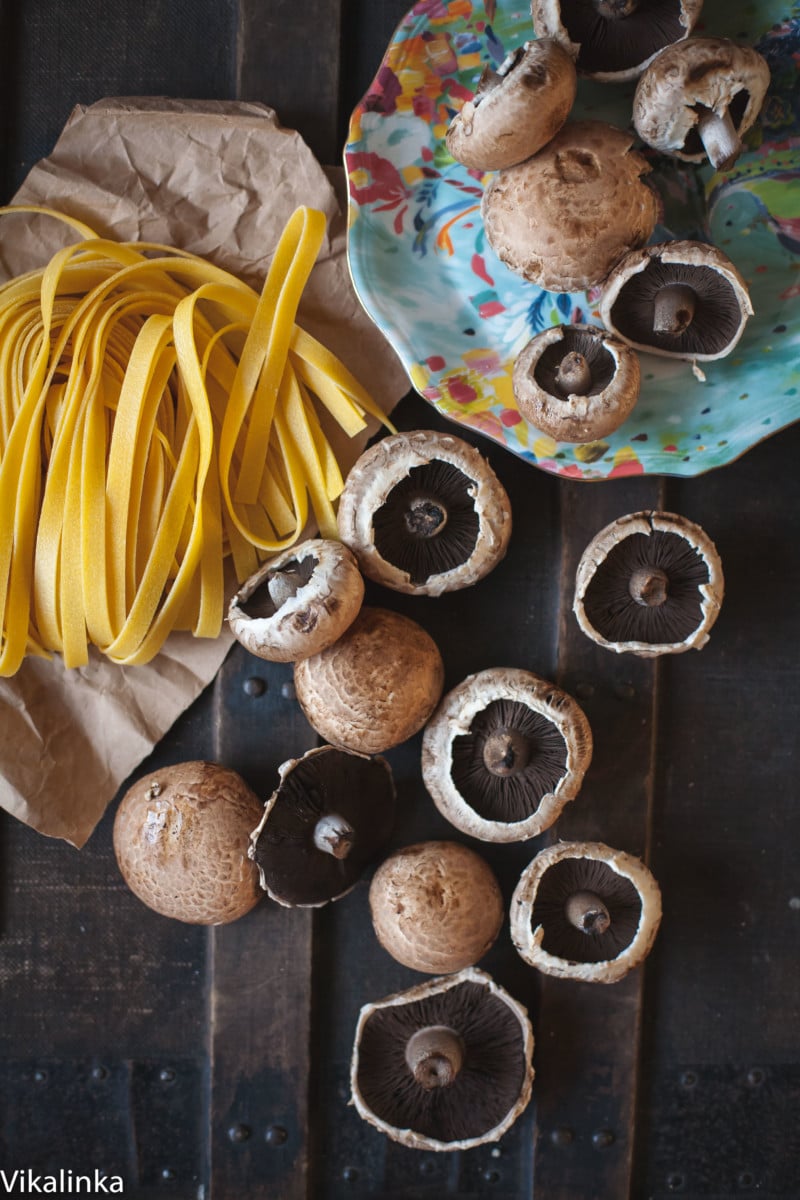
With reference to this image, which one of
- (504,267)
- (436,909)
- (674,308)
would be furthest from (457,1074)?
(504,267)

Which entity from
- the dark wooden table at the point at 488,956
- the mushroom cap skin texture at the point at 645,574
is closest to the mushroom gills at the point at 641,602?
the mushroom cap skin texture at the point at 645,574

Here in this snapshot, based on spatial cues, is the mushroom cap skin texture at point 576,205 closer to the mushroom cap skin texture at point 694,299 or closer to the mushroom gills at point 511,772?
the mushroom cap skin texture at point 694,299

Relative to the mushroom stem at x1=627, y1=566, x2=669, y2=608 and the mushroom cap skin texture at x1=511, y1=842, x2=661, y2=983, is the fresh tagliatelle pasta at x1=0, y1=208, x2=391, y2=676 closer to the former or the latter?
the mushroom stem at x1=627, y1=566, x2=669, y2=608

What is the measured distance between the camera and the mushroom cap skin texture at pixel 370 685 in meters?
1.94

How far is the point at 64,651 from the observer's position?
209 cm

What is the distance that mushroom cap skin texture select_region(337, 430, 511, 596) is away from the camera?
6.45 feet

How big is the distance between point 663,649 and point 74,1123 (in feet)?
6.23

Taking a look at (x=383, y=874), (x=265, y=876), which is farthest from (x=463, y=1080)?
(x=265, y=876)

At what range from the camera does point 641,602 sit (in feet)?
6.56

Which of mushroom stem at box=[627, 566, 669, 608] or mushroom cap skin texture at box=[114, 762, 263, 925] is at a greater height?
mushroom stem at box=[627, 566, 669, 608]

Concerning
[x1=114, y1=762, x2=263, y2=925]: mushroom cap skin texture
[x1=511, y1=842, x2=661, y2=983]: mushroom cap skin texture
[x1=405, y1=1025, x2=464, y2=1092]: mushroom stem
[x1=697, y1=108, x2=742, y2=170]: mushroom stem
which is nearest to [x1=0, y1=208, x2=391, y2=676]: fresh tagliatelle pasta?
[x1=114, y1=762, x2=263, y2=925]: mushroom cap skin texture

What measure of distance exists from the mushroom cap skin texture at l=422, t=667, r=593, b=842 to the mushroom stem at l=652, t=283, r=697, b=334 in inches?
31.8

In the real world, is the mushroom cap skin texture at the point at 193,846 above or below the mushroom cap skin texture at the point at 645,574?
below

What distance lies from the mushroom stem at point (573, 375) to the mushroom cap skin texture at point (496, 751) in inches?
25.1
